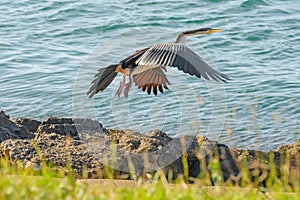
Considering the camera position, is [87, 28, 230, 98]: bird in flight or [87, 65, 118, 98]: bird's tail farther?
[87, 65, 118, 98]: bird's tail

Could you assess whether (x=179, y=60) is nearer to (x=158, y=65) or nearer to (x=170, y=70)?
(x=158, y=65)

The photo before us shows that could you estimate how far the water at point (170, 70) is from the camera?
10852mm

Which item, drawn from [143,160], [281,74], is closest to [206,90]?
[281,74]

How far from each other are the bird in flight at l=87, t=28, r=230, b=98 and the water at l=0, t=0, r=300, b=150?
827 mm

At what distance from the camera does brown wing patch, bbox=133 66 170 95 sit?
327 inches

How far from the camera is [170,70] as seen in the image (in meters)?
10.7

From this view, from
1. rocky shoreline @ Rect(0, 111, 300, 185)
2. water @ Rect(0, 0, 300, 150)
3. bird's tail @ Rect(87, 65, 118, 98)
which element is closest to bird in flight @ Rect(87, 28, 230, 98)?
bird's tail @ Rect(87, 65, 118, 98)

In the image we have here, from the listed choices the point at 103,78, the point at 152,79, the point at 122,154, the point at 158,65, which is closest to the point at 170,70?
the point at 152,79

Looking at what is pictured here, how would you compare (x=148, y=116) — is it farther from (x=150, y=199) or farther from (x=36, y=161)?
(x=150, y=199)

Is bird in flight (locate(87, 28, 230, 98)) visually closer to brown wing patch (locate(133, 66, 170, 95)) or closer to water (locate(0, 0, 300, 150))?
brown wing patch (locate(133, 66, 170, 95))

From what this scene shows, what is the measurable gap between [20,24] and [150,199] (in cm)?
1344

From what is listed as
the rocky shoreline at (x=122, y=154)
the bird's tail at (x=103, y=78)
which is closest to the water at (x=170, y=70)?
the rocky shoreline at (x=122, y=154)

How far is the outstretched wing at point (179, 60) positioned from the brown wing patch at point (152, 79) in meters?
0.57

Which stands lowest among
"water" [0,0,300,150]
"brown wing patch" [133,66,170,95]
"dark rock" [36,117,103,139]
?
"water" [0,0,300,150]
